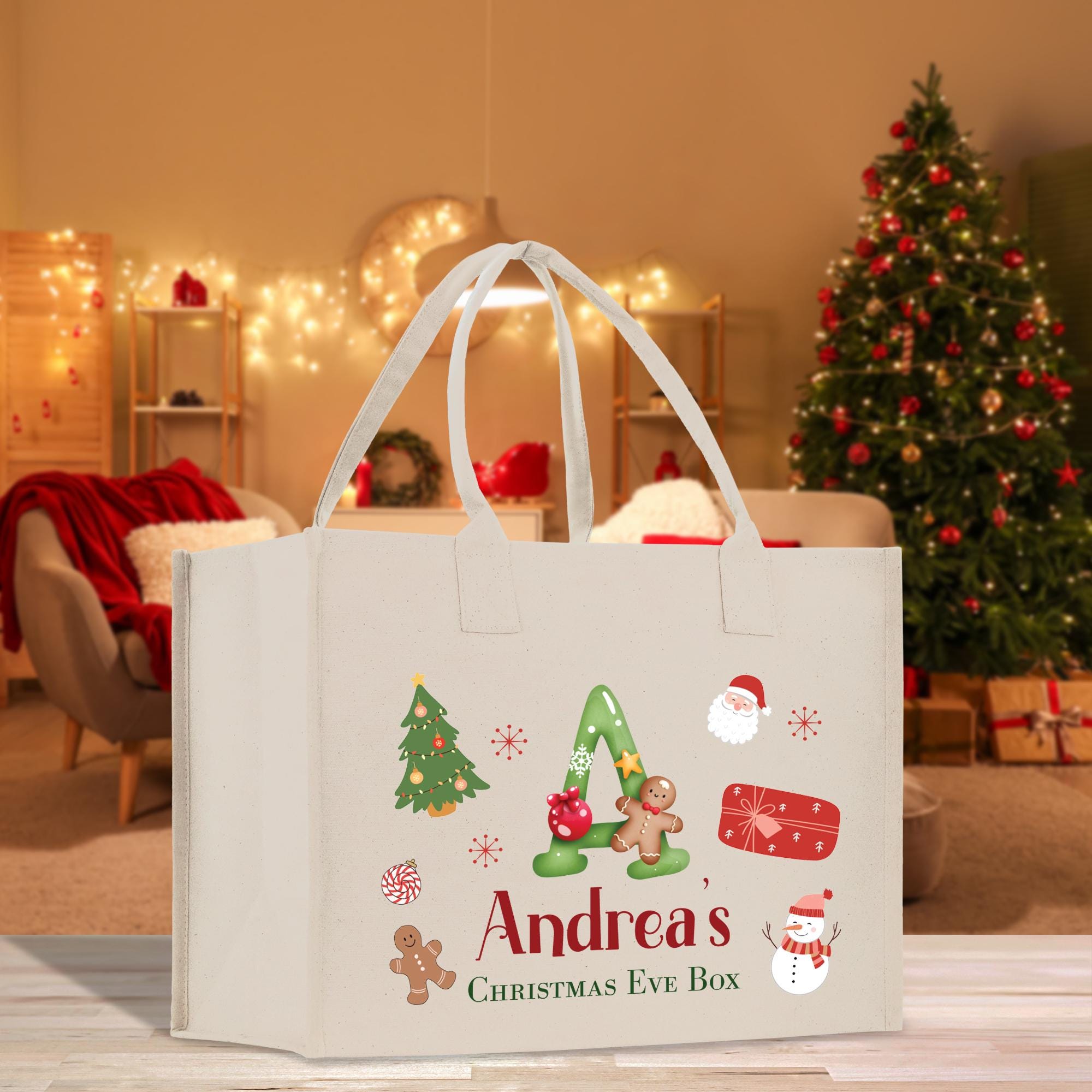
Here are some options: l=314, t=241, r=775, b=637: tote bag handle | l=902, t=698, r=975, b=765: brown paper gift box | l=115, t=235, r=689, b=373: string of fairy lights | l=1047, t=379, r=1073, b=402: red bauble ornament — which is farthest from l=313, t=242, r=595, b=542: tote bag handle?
l=115, t=235, r=689, b=373: string of fairy lights

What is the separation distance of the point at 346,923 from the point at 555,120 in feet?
16.1

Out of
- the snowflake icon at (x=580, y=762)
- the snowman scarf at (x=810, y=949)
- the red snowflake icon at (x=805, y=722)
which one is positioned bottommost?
the snowman scarf at (x=810, y=949)

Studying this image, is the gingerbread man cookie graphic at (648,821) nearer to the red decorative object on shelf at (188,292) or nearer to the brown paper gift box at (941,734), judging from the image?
the brown paper gift box at (941,734)

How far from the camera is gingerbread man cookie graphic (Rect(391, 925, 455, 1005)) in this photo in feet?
1.47

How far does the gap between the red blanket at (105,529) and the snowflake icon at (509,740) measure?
223 centimetres

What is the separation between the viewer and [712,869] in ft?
1.56

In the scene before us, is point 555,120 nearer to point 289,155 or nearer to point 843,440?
point 289,155

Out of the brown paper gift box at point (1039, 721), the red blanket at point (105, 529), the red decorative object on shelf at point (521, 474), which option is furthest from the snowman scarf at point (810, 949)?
the red decorative object on shelf at point (521, 474)

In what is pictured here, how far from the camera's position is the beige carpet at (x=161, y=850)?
2004 mm

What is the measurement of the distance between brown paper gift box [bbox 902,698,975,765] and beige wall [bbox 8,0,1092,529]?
6.06ft

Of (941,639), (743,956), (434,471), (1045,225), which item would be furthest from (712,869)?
(1045,225)

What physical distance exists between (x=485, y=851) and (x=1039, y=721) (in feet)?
11.2

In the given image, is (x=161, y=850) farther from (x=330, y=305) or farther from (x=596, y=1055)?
(x=330, y=305)

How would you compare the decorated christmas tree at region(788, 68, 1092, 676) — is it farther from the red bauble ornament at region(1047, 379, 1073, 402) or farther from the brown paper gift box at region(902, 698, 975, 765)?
the brown paper gift box at region(902, 698, 975, 765)
